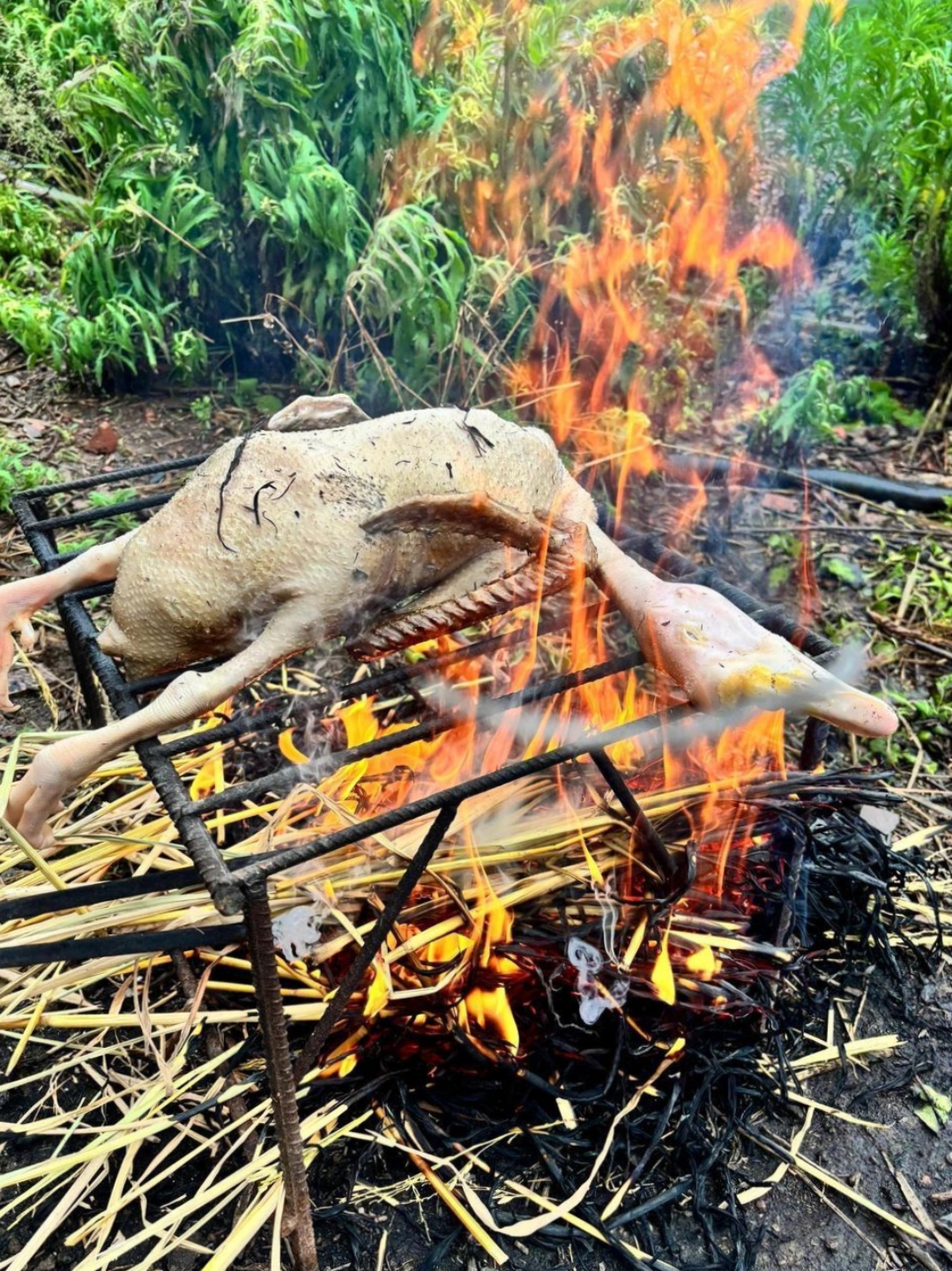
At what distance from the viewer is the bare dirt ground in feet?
6.93

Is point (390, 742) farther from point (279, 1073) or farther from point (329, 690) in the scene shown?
point (279, 1073)

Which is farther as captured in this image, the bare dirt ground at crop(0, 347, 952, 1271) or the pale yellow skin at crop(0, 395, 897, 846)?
the bare dirt ground at crop(0, 347, 952, 1271)

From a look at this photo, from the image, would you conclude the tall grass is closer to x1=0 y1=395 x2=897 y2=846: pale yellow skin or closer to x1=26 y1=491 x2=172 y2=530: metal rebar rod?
x1=26 y1=491 x2=172 y2=530: metal rebar rod

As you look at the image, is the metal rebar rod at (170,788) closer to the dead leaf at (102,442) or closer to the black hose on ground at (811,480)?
the dead leaf at (102,442)

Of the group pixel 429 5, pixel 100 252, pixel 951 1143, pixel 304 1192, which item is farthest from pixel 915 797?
pixel 100 252

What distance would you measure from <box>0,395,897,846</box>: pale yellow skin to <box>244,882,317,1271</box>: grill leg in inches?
19.2

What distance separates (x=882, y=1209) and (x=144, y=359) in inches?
190

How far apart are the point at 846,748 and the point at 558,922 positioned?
166 cm

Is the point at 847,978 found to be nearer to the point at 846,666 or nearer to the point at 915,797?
the point at 915,797

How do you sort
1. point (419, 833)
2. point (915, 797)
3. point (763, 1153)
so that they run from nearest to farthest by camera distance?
point (763, 1153) → point (419, 833) → point (915, 797)

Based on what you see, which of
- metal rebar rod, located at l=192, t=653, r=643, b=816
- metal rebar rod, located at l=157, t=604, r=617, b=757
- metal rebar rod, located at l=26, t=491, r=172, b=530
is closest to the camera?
metal rebar rod, located at l=192, t=653, r=643, b=816

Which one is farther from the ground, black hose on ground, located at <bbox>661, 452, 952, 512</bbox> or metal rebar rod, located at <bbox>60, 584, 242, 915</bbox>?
metal rebar rod, located at <bbox>60, 584, 242, 915</bbox>

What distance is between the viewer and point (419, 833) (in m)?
2.49

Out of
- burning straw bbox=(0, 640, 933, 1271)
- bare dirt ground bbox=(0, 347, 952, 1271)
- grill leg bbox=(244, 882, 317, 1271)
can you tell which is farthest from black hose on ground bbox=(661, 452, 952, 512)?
grill leg bbox=(244, 882, 317, 1271)
